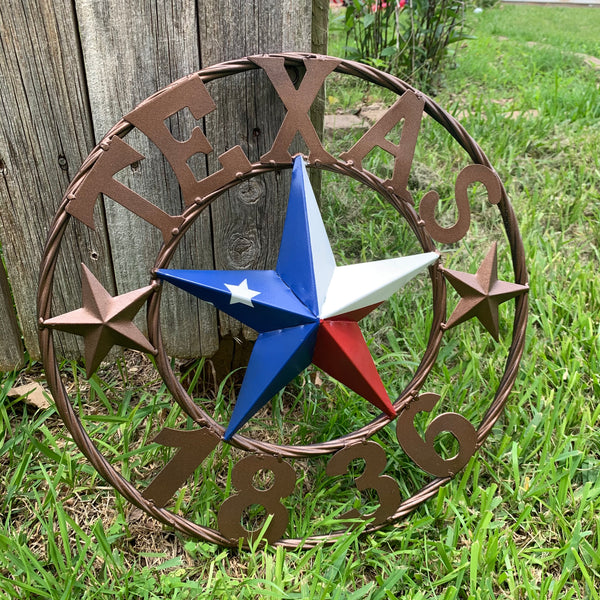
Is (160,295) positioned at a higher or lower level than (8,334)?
higher

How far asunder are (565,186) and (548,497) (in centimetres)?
153

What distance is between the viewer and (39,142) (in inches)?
58.5

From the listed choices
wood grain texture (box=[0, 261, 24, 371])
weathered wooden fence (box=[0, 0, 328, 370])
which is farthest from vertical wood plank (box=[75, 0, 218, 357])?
wood grain texture (box=[0, 261, 24, 371])

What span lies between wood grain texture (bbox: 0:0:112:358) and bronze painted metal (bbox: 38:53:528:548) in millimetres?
265

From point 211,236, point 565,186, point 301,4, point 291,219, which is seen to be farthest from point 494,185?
point 565,186

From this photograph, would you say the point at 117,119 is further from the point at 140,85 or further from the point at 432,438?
the point at 432,438

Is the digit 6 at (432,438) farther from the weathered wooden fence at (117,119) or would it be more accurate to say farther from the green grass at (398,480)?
the weathered wooden fence at (117,119)

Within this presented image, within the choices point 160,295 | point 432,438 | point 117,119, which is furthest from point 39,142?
point 432,438

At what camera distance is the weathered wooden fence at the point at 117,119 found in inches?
54.2

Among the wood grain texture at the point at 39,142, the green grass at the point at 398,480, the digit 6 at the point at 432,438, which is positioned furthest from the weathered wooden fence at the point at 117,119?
the digit 6 at the point at 432,438

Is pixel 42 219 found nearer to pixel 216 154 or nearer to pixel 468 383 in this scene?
pixel 216 154

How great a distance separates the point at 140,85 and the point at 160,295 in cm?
53

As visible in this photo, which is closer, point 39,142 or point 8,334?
point 39,142

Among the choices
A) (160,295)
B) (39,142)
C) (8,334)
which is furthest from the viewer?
(8,334)
